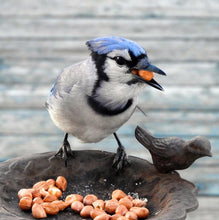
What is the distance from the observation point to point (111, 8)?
339 centimetres

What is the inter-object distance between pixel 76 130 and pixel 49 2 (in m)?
2.16

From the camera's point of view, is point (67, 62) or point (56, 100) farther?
point (67, 62)

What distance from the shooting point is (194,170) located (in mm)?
2107

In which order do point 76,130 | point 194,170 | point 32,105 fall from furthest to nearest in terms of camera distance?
point 32,105 < point 194,170 < point 76,130

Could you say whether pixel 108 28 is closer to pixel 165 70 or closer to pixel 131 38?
pixel 131 38

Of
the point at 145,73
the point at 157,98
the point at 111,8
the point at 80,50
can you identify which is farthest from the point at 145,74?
the point at 111,8

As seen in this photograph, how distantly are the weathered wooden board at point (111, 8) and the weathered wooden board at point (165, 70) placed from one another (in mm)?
549

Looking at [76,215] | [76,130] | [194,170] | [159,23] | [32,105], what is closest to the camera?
[76,215]

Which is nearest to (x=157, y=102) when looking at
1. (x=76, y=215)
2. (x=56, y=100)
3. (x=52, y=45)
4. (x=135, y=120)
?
(x=135, y=120)

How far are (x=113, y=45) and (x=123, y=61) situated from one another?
0.04 m

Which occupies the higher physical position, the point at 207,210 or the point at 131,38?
the point at 131,38

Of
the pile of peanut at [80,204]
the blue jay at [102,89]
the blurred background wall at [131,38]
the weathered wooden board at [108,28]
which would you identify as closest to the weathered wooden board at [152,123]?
the blurred background wall at [131,38]

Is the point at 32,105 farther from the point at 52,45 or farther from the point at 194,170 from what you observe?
the point at 194,170

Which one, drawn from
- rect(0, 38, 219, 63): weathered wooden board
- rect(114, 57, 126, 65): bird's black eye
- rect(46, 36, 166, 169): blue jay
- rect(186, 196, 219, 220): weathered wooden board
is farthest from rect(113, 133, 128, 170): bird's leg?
rect(0, 38, 219, 63): weathered wooden board
